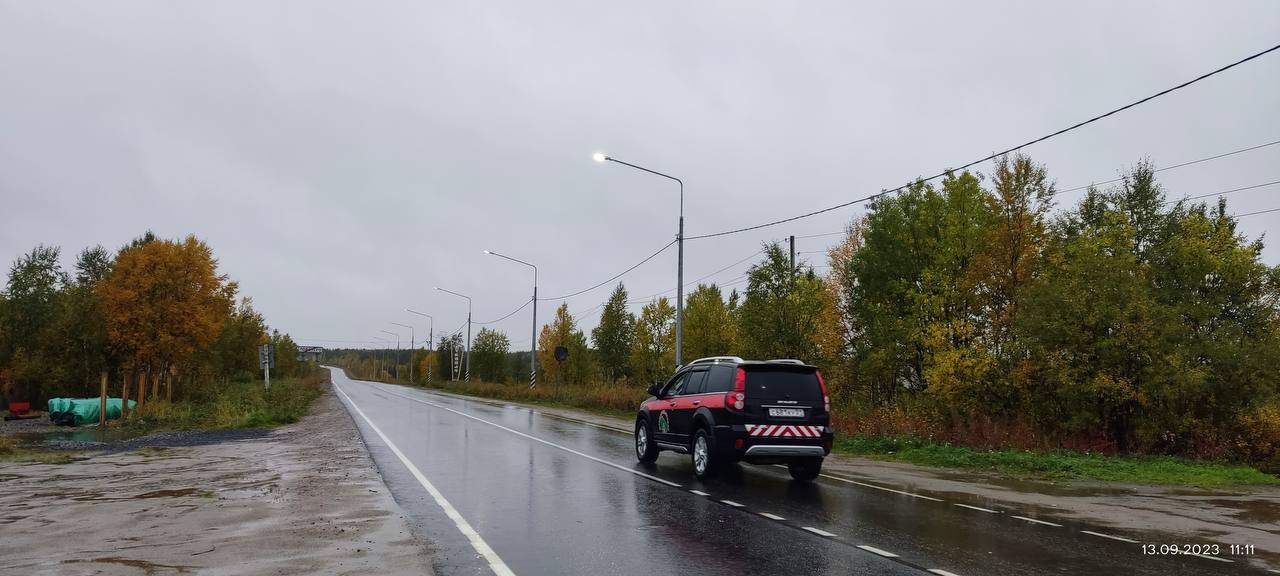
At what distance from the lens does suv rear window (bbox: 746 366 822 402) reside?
1174cm

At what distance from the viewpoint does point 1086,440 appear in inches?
719

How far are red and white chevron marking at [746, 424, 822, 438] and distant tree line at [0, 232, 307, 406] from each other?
3103 centimetres

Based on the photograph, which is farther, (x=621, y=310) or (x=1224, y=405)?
(x=621, y=310)

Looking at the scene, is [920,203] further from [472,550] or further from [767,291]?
[472,550]

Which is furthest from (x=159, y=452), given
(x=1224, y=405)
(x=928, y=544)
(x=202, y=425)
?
(x=1224, y=405)

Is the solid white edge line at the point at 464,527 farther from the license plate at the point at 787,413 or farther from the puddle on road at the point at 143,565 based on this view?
the license plate at the point at 787,413

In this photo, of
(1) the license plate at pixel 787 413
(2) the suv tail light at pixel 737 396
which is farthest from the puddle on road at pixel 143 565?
(1) the license plate at pixel 787 413

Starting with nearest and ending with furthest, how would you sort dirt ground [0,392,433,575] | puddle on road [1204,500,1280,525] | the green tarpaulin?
dirt ground [0,392,433,575] → puddle on road [1204,500,1280,525] → the green tarpaulin

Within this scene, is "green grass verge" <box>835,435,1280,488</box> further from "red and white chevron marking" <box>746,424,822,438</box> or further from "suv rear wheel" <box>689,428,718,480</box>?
"suv rear wheel" <box>689,428,718,480</box>

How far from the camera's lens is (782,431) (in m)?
11.6

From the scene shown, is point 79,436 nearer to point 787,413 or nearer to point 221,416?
point 221,416

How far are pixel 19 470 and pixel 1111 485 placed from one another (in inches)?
704

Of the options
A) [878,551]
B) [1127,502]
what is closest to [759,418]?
[878,551]

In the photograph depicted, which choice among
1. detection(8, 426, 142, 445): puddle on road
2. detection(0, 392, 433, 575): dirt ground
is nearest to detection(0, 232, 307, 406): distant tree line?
detection(8, 426, 142, 445): puddle on road
